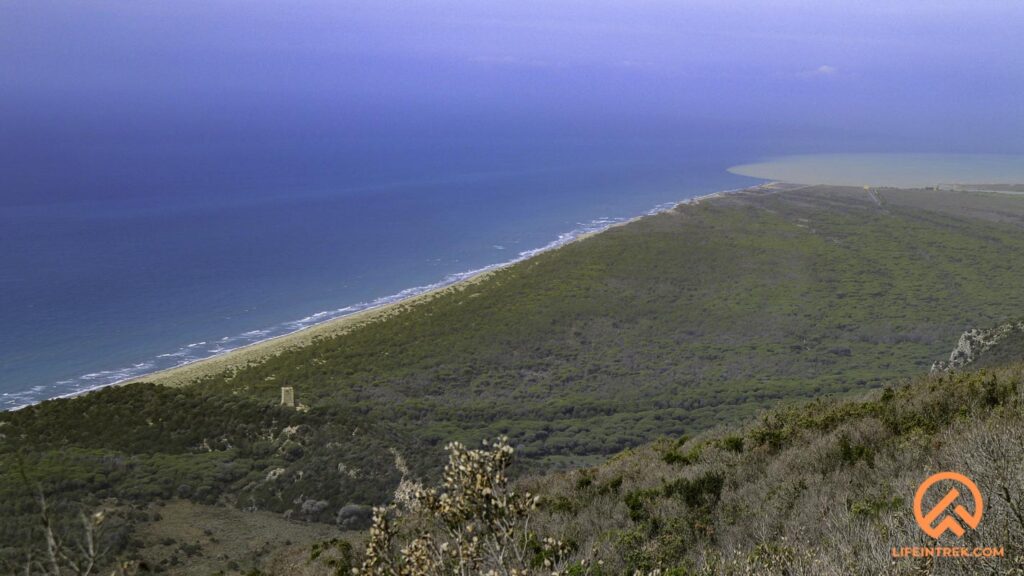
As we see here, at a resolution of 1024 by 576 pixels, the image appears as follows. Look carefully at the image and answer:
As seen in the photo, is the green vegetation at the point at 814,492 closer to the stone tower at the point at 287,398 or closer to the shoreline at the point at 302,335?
the stone tower at the point at 287,398

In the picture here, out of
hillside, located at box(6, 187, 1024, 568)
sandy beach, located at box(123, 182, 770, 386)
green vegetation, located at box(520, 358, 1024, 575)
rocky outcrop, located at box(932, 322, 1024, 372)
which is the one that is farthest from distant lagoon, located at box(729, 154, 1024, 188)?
green vegetation, located at box(520, 358, 1024, 575)

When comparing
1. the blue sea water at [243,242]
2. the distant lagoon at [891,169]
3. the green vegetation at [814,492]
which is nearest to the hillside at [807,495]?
the green vegetation at [814,492]

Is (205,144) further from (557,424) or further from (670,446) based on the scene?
(670,446)

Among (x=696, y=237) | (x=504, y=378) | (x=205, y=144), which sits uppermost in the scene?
(x=205, y=144)

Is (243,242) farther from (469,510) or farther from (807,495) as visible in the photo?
(469,510)

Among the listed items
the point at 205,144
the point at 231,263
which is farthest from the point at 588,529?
the point at 205,144

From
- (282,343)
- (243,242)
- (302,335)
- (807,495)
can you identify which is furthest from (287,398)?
(243,242)

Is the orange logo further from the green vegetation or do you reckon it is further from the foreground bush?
the foreground bush
